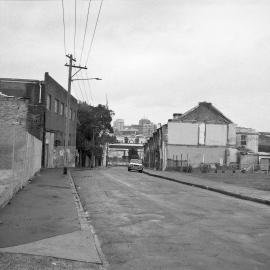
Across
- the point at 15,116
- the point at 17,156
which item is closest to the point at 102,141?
the point at 15,116

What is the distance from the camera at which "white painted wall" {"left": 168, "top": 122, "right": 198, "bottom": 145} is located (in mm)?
70450

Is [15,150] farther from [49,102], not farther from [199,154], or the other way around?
[199,154]

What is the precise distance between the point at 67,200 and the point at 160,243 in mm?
8083

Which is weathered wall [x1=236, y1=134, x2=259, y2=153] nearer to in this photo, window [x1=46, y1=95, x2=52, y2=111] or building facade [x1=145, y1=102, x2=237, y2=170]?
building facade [x1=145, y1=102, x2=237, y2=170]

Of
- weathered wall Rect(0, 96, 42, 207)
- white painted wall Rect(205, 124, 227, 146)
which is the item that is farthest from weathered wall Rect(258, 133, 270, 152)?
weathered wall Rect(0, 96, 42, 207)

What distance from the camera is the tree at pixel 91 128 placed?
76438 millimetres

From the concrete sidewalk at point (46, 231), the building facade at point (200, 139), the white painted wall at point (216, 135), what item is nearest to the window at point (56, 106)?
the building facade at point (200, 139)

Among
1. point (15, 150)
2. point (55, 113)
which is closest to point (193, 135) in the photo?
point (55, 113)

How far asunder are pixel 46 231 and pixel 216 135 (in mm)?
61841

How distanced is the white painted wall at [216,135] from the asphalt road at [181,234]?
5313 centimetres

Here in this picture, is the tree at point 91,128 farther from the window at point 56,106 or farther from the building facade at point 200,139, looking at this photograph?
the window at point 56,106

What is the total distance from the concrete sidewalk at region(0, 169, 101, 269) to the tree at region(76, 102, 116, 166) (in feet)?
198

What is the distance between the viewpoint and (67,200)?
17.1m

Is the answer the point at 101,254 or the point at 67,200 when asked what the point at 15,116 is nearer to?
the point at 67,200
